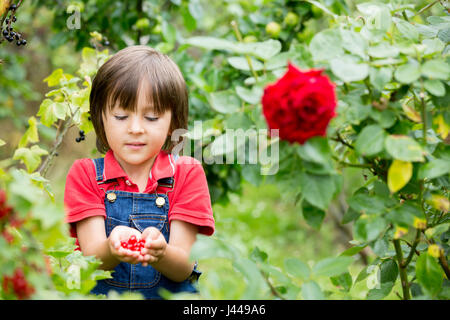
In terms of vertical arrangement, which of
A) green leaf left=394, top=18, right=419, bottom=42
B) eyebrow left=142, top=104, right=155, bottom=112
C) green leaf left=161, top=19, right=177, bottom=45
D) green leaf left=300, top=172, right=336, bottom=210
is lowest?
green leaf left=300, top=172, right=336, bottom=210

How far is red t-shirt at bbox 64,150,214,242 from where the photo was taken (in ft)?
5.18

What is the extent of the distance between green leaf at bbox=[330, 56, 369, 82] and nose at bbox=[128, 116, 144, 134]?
69 centimetres

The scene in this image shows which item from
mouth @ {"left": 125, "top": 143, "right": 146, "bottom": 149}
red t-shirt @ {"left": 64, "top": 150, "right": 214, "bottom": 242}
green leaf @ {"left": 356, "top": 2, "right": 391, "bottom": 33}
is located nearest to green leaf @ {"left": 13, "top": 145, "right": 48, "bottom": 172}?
red t-shirt @ {"left": 64, "top": 150, "right": 214, "bottom": 242}

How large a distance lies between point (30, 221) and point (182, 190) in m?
0.79

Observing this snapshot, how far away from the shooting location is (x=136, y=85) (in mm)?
1545

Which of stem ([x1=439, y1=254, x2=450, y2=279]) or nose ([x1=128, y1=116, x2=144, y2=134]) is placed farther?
nose ([x1=128, y1=116, x2=144, y2=134])

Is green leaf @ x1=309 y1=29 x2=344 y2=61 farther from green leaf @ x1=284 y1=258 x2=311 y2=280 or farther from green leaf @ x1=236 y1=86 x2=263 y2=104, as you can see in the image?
green leaf @ x1=284 y1=258 x2=311 y2=280

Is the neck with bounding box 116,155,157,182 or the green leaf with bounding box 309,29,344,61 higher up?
the green leaf with bounding box 309,29,344,61

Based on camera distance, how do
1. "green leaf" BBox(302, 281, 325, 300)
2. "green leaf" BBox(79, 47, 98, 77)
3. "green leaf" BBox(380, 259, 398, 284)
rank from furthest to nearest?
"green leaf" BBox(79, 47, 98, 77), "green leaf" BBox(380, 259, 398, 284), "green leaf" BBox(302, 281, 325, 300)

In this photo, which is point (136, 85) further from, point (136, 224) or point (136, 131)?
point (136, 224)

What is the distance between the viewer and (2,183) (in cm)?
99
